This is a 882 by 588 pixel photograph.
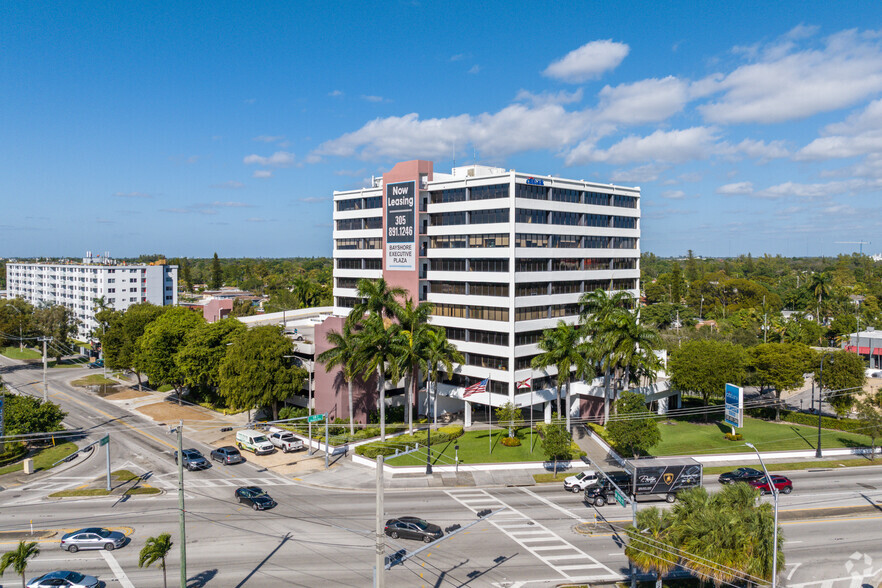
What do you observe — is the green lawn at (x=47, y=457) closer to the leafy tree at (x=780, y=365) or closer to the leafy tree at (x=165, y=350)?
the leafy tree at (x=165, y=350)

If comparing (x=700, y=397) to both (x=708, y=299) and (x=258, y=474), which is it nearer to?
(x=258, y=474)

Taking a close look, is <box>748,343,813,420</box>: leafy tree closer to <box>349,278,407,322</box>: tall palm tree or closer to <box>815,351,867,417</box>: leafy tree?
<box>815,351,867,417</box>: leafy tree

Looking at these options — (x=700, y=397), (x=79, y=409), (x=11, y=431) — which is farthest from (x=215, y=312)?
(x=700, y=397)

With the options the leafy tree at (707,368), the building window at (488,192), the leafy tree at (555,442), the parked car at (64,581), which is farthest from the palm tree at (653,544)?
the building window at (488,192)

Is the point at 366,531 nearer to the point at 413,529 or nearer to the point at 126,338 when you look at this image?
the point at 413,529

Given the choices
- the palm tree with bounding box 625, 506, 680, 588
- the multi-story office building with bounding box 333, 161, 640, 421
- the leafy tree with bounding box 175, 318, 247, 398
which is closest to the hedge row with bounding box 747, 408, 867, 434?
the multi-story office building with bounding box 333, 161, 640, 421

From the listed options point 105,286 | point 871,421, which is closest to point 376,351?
point 871,421
